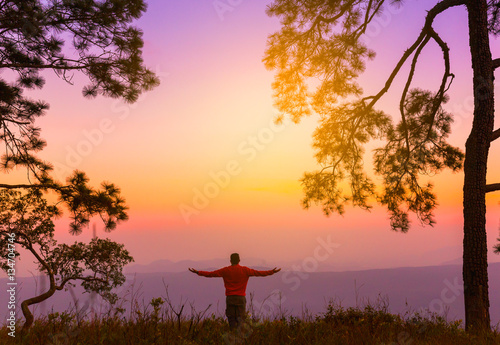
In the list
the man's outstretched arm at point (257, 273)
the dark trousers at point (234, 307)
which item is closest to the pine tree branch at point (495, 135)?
the man's outstretched arm at point (257, 273)

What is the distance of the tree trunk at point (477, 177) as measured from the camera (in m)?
9.94

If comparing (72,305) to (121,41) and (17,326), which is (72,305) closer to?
(17,326)

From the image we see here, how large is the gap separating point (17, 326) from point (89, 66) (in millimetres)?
6250

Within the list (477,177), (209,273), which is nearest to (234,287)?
(209,273)

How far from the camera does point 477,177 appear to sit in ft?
34.0

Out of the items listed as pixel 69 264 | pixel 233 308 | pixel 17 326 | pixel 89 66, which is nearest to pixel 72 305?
pixel 17 326

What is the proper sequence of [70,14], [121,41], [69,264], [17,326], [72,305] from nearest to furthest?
[72,305] → [17,326] → [70,14] → [121,41] → [69,264]

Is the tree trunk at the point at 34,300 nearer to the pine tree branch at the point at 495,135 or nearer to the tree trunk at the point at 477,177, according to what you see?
the tree trunk at the point at 477,177

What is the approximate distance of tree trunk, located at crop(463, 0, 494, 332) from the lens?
391 inches

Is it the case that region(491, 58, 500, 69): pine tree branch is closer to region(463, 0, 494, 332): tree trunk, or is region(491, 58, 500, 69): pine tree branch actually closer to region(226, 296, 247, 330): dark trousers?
region(463, 0, 494, 332): tree trunk

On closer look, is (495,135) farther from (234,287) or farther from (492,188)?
(234,287)

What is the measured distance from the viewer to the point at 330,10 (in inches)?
513

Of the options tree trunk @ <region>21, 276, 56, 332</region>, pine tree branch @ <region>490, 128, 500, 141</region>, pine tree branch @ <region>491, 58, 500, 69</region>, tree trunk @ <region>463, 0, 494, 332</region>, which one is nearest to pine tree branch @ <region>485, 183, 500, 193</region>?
tree trunk @ <region>463, 0, 494, 332</region>

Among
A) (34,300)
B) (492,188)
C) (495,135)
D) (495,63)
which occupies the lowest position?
(34,300)
